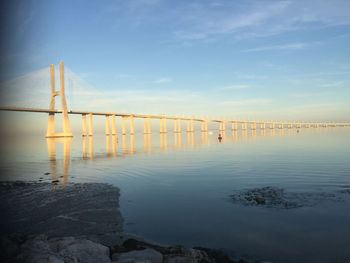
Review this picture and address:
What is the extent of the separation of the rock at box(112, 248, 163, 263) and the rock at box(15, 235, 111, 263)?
10.6 inches

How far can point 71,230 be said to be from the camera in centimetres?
1084

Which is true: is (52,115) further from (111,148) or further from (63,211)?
(63,211)

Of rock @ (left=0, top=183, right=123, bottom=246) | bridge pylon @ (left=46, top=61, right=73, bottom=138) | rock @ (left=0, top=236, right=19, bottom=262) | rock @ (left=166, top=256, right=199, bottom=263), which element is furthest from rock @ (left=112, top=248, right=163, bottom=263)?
bridge pylon @ (left=46, top=61, right=73, bottom=138)

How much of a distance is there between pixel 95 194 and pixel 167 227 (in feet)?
21.5

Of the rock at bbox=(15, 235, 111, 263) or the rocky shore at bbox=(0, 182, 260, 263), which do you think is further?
the rocky shore at bbox=(0, 182, 260, 263)

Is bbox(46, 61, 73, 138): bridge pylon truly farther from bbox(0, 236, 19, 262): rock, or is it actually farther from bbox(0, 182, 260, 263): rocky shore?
bbox(0, 236, 19, 262): rock

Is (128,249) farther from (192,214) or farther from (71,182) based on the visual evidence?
(71,182)

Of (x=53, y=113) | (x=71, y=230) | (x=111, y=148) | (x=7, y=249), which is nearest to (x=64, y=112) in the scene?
(x=53, y=113)

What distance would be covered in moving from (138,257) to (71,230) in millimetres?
3846

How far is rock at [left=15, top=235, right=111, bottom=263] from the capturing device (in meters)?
7.04

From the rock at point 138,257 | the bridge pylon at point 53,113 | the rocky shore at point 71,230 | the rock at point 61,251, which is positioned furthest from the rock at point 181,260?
the bridge pylon at point 53,113

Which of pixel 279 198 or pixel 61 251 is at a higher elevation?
pixel 61 251

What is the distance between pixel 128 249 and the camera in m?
8.90

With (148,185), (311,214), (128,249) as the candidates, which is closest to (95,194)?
(148,185)
